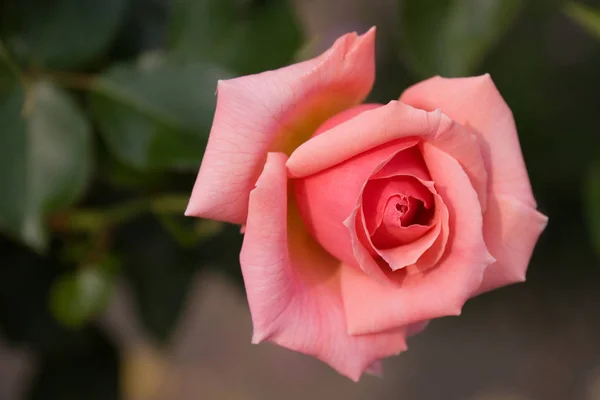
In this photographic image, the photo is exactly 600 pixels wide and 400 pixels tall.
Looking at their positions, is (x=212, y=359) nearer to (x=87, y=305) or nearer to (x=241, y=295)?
(x=241, y=295)

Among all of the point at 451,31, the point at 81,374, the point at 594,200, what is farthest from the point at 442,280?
the point at 81,374

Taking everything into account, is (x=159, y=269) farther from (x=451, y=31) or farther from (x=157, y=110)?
(x=451, y=31)

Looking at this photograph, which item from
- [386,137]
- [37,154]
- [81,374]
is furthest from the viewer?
[81,374]

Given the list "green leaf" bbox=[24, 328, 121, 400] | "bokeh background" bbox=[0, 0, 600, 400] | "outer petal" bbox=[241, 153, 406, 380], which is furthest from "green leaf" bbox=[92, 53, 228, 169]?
"green leaf" bbox=[24, 328, 121, 400]

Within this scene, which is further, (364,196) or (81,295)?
(81,295)

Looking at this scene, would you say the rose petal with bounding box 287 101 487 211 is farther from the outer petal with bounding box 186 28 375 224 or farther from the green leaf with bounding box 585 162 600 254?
the green leaf with bounding box 585 162 600 254

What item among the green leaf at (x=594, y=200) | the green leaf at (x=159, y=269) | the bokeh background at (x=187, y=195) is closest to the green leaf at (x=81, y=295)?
the bokeh background at (x=187, y=195)
